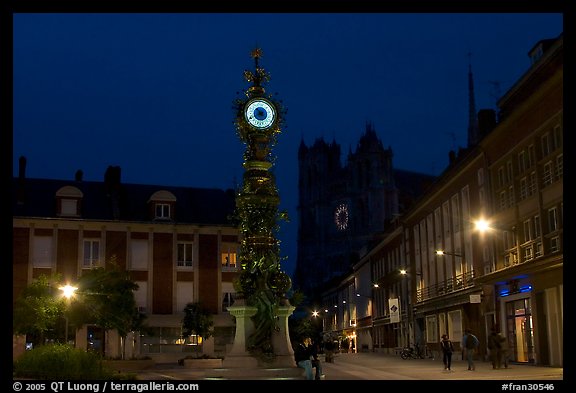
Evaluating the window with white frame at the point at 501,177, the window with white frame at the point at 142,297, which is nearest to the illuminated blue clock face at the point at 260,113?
the window with white frame at the point at 501,177

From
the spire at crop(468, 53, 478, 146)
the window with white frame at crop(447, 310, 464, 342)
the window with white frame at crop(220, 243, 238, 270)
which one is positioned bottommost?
the window with white frame at crop(447, 310, 464, 342)

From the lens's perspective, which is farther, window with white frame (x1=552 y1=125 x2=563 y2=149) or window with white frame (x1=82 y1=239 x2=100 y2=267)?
window with white frame (x1=82 y1=239 x2=100 y2=267)

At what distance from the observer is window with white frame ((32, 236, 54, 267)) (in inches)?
2051

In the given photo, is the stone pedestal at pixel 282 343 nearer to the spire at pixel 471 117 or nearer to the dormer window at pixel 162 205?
the dormer window at pixel 162 205

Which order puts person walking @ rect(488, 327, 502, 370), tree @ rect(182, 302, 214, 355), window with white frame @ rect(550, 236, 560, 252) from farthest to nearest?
tree @ rect(182, 302, 214, 355)
window with white frame @ rect(550, 236, 560, 252)
person walking @ rect(488, 327, 502, 370)

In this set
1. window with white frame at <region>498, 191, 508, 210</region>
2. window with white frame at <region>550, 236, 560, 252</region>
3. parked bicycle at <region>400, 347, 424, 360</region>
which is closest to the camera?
window with white frame at <region>550, 236, 560, 252</region>

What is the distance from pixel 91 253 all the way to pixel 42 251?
130 inches

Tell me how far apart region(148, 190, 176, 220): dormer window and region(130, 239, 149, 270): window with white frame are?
228 cm

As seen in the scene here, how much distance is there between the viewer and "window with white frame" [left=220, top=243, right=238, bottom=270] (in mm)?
56147

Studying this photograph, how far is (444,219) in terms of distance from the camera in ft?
160

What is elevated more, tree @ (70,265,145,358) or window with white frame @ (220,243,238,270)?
window with white frame @ (220,243,238,270)

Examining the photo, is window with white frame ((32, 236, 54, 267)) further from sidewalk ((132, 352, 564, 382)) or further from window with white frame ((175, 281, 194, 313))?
sidewalk ((132, 352, 564, 382))

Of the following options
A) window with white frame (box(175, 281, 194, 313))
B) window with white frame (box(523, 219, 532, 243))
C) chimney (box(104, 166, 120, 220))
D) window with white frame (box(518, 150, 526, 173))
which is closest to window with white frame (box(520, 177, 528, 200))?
window with white frame (box(518, 150, 526, 173))

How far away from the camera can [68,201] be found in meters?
54.3
